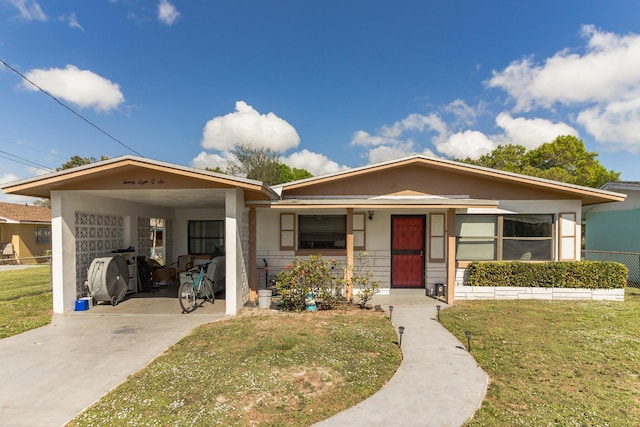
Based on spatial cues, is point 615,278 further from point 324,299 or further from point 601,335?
point 324,299

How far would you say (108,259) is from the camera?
7.79 m

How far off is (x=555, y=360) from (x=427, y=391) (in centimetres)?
234

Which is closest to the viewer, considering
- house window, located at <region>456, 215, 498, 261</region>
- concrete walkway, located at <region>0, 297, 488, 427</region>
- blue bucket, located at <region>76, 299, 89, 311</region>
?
concrete walkway, located at <region>0, 297, 488, 427</region>

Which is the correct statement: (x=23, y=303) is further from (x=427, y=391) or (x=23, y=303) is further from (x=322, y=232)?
(x=427, y=391)

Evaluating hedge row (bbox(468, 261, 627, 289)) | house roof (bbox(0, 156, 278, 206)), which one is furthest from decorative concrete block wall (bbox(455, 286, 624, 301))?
house roof (bbox(0, 156, 278, 206))

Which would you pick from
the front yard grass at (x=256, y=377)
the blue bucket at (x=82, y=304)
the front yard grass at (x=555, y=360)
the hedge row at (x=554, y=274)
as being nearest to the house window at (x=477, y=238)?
the hedge row at (x=554, y=274)

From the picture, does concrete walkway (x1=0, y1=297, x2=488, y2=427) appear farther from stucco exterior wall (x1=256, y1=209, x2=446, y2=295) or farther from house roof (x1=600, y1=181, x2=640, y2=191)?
house roof (x1=600, y1=181, x2=640, y2=191)

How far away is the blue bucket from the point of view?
7395 millimetres

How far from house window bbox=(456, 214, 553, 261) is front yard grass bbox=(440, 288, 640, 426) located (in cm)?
168

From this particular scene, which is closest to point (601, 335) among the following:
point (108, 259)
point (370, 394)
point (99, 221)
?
point (370, 394)

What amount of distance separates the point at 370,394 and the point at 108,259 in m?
7.16

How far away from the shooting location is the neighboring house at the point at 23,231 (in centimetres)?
1902

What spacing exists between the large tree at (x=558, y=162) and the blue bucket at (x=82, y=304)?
84.4 feet

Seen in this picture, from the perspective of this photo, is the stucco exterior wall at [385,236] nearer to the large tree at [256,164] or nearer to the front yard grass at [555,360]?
the front yard grass at [555,360]
